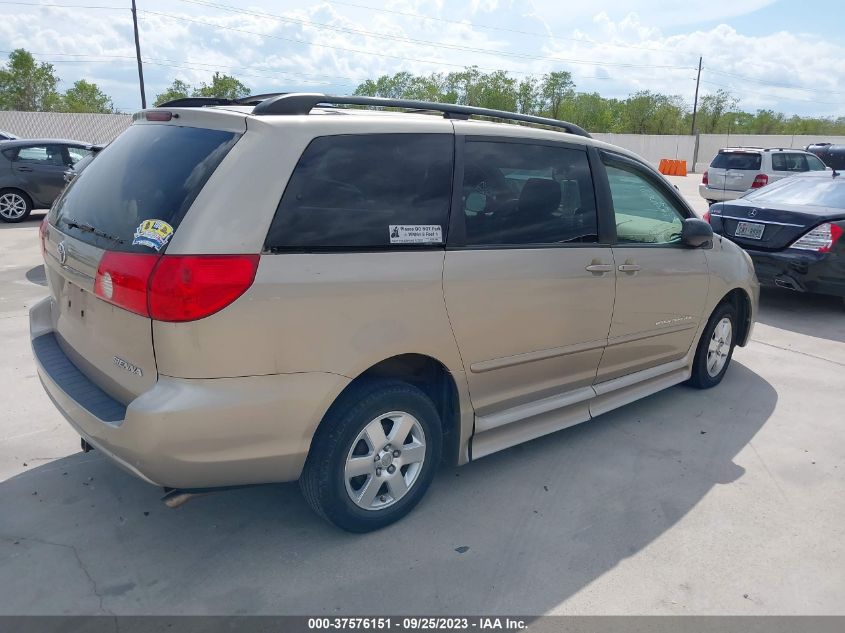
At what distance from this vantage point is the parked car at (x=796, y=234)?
23.3 ft

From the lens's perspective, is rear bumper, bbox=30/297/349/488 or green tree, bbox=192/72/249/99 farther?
green tree, bbox=192/72/249/99

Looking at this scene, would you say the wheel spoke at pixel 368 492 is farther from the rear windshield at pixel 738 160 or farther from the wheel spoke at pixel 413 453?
the rear windshield at pixel 738 160

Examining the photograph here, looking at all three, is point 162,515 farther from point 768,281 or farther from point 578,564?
point 768,281

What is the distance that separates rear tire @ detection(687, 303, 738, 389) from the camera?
4.88m

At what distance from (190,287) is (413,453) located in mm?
1297

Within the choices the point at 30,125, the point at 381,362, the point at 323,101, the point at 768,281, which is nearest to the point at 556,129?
the point at 323,101

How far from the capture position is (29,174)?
12180 mm

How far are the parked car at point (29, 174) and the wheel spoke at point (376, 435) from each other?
11390 millimetres

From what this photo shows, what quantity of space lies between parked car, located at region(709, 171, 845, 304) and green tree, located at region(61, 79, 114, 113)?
64.4 m

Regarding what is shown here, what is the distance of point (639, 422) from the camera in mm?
4465

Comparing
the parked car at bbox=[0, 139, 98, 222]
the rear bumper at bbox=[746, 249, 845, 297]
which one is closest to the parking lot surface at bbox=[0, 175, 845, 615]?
the rear bumper at bbox=[746, 249, 845, 297]

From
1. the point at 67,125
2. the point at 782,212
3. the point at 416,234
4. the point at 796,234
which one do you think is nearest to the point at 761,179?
the point at 782,212

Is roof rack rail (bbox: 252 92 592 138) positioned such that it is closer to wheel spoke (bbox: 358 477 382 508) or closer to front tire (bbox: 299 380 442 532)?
front tire (bbox: 299 380 442 532)

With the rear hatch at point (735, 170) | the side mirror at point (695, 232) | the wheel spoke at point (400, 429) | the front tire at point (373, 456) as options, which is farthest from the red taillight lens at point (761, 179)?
the wheel spoke at point (400, 429)
